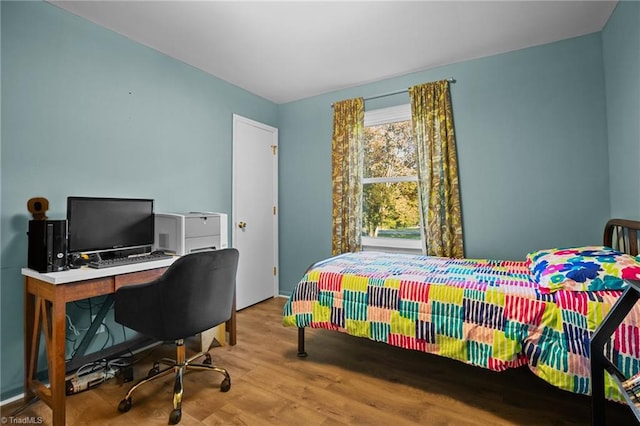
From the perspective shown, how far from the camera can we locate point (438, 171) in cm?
308

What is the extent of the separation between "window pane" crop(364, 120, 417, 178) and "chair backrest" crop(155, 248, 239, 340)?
2257mm

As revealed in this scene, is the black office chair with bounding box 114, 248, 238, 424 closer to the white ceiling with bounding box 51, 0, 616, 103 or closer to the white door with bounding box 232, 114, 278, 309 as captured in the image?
the white door with bounding box 232, 114, 278, 309

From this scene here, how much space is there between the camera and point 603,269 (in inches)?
→ 61.1

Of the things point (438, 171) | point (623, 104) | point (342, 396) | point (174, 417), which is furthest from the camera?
point (438, 171)

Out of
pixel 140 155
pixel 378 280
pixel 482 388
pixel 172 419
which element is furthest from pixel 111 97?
pixel 482 388

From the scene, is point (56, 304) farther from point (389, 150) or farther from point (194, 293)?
point (389, 150)

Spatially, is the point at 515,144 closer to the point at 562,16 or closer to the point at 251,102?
the point at 562,16

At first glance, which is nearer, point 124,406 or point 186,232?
point 124,406

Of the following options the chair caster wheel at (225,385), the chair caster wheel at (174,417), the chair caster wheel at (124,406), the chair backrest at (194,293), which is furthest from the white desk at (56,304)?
the chair caster wheel at (225,385)

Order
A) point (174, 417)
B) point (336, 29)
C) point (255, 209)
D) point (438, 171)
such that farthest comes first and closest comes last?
point (255, 209), point (438, 171), point (336, 29), point (174, 417)

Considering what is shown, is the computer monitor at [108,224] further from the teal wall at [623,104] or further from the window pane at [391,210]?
the teal wall at [623,104]

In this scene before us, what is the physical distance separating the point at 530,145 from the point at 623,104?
2.18ft

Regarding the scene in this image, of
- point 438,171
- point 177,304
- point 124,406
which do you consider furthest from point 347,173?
point 124,406

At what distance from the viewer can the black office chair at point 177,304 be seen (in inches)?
68.0
